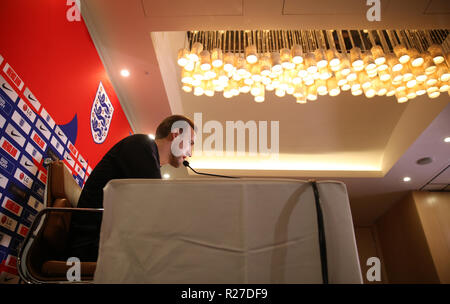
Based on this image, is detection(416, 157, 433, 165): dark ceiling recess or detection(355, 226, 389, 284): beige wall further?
detection(355, 226, 389, 284): beige wall

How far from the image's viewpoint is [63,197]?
1.51m

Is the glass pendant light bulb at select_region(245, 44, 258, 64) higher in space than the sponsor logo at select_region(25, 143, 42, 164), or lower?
higher

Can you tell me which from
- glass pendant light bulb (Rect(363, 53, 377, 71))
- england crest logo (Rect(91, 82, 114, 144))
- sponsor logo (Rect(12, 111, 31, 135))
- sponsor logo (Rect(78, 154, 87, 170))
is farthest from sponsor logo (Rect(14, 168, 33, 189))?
glass pendant light bulb (Rect(363, 53, 377, 71))

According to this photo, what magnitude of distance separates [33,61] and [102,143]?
3.86 ft

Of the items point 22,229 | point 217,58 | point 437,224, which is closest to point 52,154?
point 22,229

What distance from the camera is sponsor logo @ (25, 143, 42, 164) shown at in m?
1.73

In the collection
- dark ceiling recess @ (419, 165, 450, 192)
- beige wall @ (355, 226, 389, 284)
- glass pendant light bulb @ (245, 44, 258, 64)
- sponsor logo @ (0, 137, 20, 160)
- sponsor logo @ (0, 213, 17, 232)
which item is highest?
dark ceiling recess @ (419, 165, 450, 192)

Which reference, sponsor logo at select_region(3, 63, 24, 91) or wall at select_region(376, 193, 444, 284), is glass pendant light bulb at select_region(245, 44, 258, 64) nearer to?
sponsor logo at select_region(3, 63, 24, 91)

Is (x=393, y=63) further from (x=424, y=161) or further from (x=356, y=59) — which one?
(x=424, y=161)

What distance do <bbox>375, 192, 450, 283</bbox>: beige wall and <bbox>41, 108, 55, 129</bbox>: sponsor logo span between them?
5385 millimetres

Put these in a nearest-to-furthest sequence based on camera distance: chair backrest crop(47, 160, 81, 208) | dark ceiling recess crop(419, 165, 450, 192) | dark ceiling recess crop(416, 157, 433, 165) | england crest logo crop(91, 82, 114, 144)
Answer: chair backrest crop(47, 160, 81, 208) → england crest logo crop(91, 82, 114, 144) → dark ceiling recess crop(416, 157, 433, 165) → dark ceiling recess crop(419, 165, 450, 192)

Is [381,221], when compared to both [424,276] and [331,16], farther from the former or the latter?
[331,16]

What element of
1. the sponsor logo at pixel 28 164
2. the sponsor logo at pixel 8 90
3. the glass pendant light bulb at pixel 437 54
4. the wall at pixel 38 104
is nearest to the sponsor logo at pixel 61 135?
the wall at pixel 38 104

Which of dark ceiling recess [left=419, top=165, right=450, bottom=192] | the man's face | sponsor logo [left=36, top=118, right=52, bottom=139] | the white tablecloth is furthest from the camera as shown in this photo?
dark ceiling recess [left=419, top=165, right=450, bottom=192]
